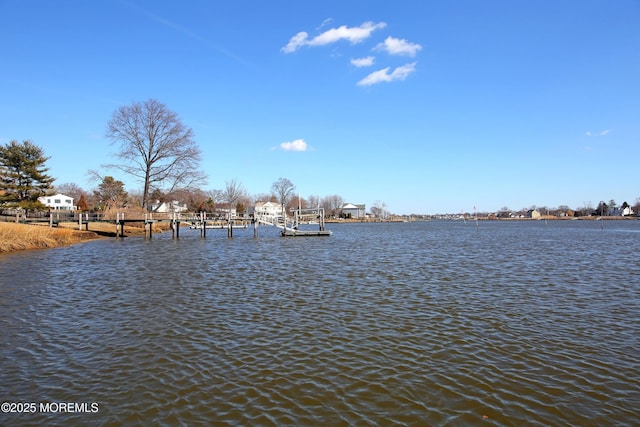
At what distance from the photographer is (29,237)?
86.1ft

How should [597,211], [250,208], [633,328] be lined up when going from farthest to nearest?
[597,211], [250,208], [633,328]

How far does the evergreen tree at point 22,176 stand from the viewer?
4172cm

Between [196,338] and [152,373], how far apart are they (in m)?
1.76

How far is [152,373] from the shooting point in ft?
20.4

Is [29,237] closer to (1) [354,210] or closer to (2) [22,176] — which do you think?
(2) [22,176]

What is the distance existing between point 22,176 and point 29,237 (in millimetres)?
22899

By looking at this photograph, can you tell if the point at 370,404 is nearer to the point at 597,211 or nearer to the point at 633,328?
the point at 633,328

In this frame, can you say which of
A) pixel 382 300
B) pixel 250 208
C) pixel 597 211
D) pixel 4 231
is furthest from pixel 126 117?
pixel 597 211

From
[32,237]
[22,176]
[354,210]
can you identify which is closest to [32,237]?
[32,237]

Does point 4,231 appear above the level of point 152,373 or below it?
above

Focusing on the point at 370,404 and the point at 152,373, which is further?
the point at 152,373

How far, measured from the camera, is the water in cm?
511

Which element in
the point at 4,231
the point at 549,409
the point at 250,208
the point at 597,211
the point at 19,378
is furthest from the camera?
the point at 597,211

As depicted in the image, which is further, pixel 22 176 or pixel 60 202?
pixel 60 202
